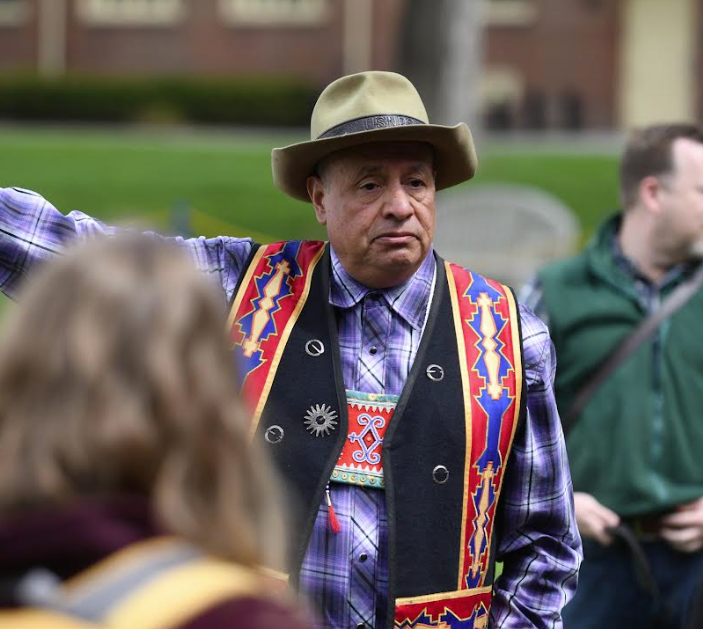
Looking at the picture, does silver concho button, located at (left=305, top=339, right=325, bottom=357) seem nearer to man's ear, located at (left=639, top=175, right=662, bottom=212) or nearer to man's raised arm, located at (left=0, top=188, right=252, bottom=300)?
man's raised arm, located at (left=0, top=188, right=252, bottom=300)

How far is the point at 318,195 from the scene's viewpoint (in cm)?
361

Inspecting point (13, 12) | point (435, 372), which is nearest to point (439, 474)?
point (435, 372)

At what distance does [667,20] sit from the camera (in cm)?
2931

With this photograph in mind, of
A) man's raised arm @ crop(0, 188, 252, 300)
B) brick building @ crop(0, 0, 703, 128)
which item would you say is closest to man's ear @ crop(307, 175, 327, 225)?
man's raised arm @ crop(0, 188, 252, 300)

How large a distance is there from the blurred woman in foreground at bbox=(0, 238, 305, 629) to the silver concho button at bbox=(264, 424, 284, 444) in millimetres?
1362

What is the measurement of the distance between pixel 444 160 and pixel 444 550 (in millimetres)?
1028

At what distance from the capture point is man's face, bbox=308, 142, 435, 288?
10.9 feet

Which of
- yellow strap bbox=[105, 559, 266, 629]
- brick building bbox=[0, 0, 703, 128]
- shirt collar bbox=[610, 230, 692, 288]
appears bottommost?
yellow strap bbox=[105, 559, 266, 629]

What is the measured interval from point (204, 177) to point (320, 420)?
16143 mm

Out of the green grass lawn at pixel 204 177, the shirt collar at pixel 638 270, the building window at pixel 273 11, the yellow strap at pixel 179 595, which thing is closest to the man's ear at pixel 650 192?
the shirt collar at pixel 638 270

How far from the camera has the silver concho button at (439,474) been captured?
123 inches

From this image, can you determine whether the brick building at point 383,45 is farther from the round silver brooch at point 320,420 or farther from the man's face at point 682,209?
the round silver brooch at point 320,420

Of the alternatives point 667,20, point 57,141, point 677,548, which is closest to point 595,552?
point 677,548

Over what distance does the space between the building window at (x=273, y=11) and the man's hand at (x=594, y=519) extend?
27.0m
